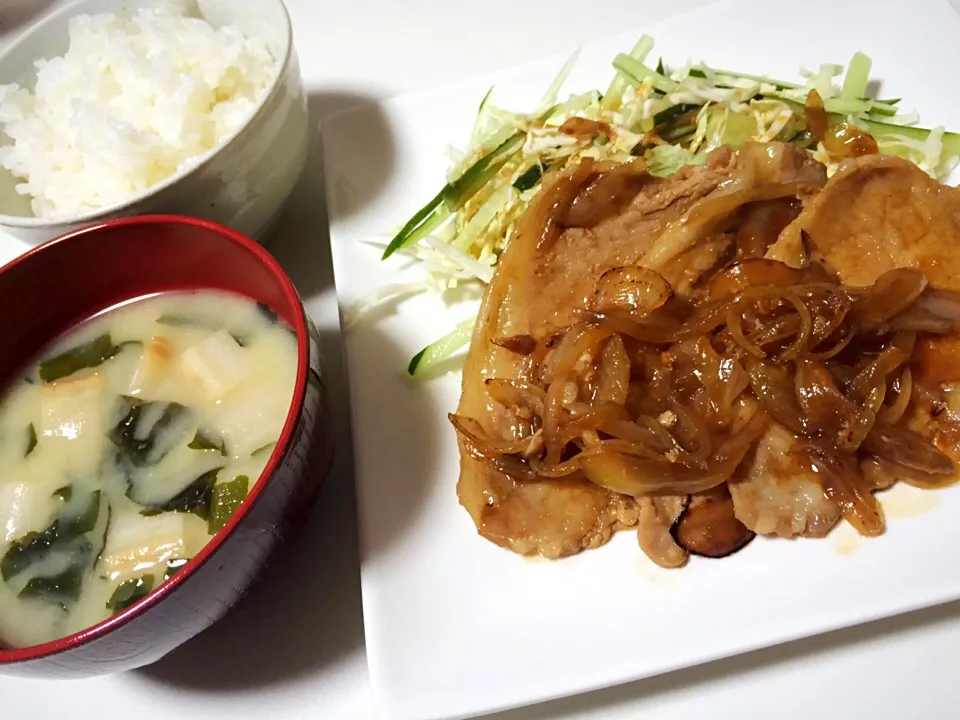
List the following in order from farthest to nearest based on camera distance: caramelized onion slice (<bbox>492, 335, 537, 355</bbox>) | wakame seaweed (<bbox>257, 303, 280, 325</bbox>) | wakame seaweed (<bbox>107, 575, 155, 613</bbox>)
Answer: wakame seaweed (<bbox>257, 303, 280, 325</bbox>) < caramelized onion slice (<bbox>492, 335, 537, 355</bbox>) < wakame seaweed (<bbox>107, 575, 155, 613</bbox>)

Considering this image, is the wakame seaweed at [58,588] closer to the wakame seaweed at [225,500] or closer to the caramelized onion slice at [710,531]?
the wakame seaweed at [225,500]

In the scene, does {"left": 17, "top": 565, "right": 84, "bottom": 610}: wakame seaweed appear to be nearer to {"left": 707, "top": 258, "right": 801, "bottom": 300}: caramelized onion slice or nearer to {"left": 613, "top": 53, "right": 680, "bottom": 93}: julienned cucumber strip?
{"left": 707, "top": 258, "right": 801, "bottom": 300}: caramelized onion slice

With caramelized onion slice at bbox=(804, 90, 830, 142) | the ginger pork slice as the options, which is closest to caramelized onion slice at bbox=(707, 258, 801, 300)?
the ginger pork slice

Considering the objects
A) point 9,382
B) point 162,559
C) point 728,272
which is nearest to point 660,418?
point 728,272

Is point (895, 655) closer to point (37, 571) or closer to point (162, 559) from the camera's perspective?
point (162, 559)

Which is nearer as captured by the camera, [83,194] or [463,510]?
[463,510]

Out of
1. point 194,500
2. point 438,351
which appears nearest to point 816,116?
point 438,351
